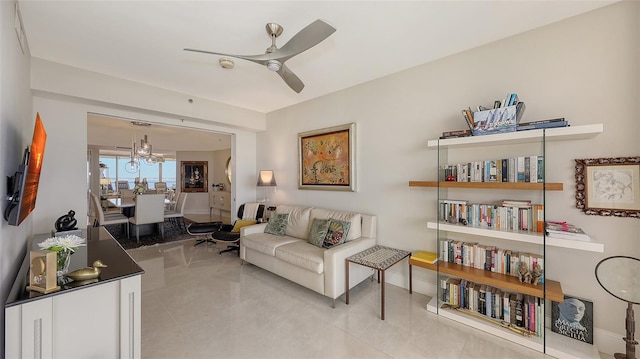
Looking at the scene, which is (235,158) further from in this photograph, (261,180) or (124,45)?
(124,45)

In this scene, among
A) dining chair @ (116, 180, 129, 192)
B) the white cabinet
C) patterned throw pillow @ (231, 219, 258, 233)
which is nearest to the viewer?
the white cabinet

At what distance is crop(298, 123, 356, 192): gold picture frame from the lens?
3529 mm

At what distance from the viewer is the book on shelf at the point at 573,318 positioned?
6.40ft

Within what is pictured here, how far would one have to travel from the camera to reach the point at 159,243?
16.0 ft

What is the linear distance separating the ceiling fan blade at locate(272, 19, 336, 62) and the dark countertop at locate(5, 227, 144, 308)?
1.84m

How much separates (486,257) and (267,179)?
3.52 m

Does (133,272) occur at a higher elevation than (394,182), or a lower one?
lower

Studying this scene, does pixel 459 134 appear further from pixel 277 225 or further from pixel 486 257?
pixel 277 225

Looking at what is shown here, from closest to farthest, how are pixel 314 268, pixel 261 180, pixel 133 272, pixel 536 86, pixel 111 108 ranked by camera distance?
pixel 133 272 < pixel 536 86 < pixel 314 268 < pixel 111 108 < pixel 261 180

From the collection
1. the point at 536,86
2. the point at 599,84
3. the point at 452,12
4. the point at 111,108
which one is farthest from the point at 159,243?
A: the point at 599,84

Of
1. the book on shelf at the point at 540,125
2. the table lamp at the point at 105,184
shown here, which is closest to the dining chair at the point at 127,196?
the table lamp at the point at 105,184

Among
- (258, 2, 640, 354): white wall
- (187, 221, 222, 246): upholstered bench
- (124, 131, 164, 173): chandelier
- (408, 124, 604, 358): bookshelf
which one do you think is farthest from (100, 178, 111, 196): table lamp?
(408, 124, 604, 358): bookshelf

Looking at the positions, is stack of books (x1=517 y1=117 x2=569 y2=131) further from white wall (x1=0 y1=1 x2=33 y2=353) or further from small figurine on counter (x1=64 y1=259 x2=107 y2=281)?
white wall (x1=0 y1=1 x2=33 y2=353)

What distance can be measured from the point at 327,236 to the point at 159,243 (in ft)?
12.5
